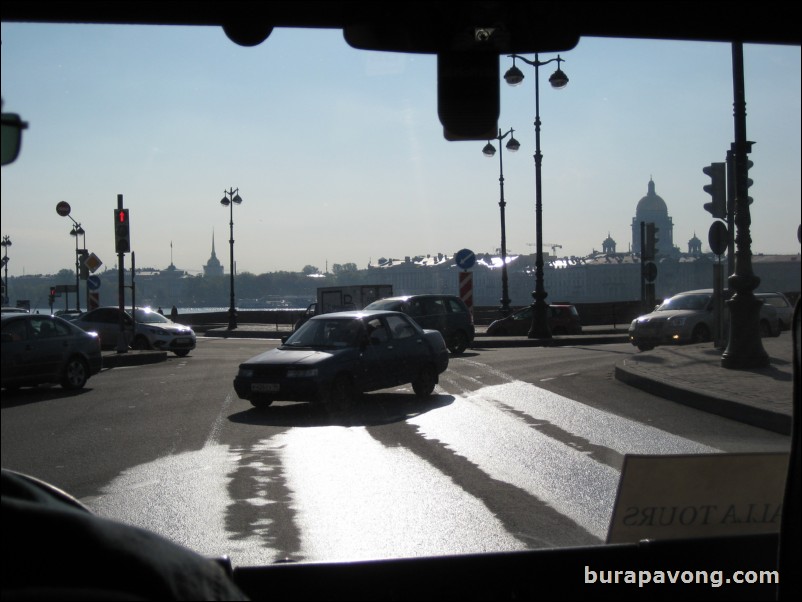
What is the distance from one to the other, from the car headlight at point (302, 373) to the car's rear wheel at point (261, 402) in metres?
0.54

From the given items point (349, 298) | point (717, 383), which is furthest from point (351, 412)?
point (349, 298)

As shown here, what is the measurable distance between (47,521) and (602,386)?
592 inches

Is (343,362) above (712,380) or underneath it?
above

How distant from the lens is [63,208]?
8.98 ft

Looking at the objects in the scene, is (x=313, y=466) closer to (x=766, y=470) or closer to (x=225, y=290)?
(x=225, y=290)

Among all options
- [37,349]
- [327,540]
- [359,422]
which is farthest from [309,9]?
[359,422]

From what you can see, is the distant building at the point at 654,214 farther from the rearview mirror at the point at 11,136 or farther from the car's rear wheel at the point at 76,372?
the car's rear wheel at the point at 76,372

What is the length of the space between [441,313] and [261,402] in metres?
13.4

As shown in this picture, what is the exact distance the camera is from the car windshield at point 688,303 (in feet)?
79.2

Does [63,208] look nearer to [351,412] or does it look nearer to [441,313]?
[351,412]

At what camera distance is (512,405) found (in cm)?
1340

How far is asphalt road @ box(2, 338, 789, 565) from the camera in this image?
5727mm

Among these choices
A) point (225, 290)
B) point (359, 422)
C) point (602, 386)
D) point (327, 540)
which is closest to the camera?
point (225, 290)

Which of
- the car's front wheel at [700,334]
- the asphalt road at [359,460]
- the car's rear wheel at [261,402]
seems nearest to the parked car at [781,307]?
the car's front wheel at [700,334]
